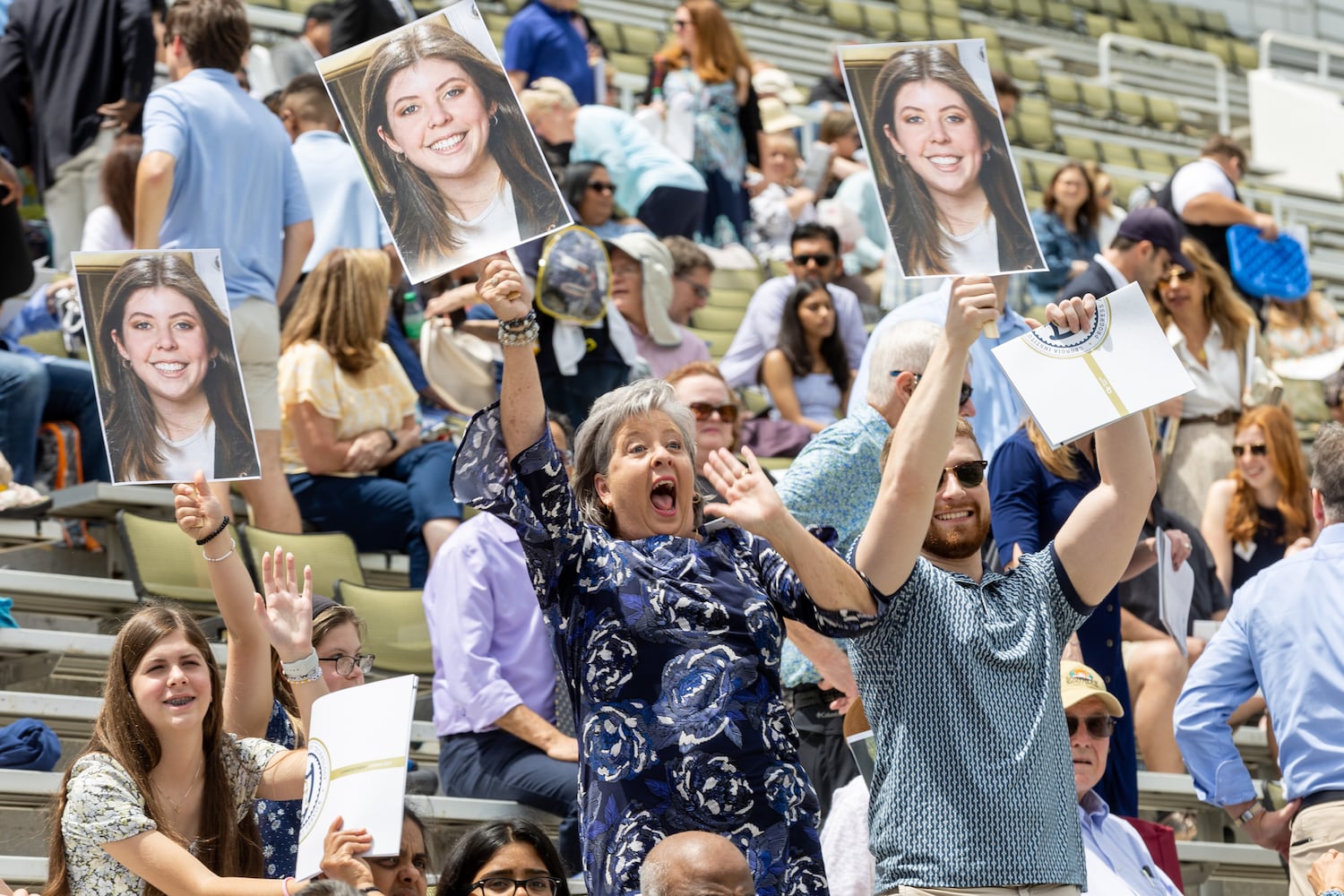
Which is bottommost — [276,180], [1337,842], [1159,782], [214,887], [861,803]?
[1159,782]

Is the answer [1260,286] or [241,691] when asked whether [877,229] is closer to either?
[1260,286]

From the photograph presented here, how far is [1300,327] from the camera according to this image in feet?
30.5

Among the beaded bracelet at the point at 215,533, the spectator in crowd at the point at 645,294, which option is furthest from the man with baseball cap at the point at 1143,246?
the beaded bracelet at the point at 215,533

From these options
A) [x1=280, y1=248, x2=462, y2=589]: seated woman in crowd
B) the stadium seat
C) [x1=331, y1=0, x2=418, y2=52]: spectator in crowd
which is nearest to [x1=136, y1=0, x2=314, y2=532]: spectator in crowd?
[x1=280, y1=248, x2=462, y2=589]: seated woman in crowd

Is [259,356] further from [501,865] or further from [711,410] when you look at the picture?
[501,865]

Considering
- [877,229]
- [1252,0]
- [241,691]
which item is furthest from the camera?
[1252,0]

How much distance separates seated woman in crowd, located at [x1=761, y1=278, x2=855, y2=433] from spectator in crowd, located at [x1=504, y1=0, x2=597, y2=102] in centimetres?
177

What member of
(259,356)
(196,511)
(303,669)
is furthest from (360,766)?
(259,356)

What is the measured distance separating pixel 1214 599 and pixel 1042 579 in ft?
9.32

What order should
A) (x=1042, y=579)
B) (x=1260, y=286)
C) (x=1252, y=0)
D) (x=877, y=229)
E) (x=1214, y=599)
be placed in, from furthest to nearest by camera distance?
(x=1252, y=0) < (x=877, y=229) < (x=1260, y=286) < (x=1214, y=599) < (x=1042, y=579)

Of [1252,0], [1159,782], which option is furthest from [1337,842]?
[1252,0]

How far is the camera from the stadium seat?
476 cm

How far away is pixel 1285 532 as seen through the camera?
19.9 ft

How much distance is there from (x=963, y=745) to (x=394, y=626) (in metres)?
2.32
